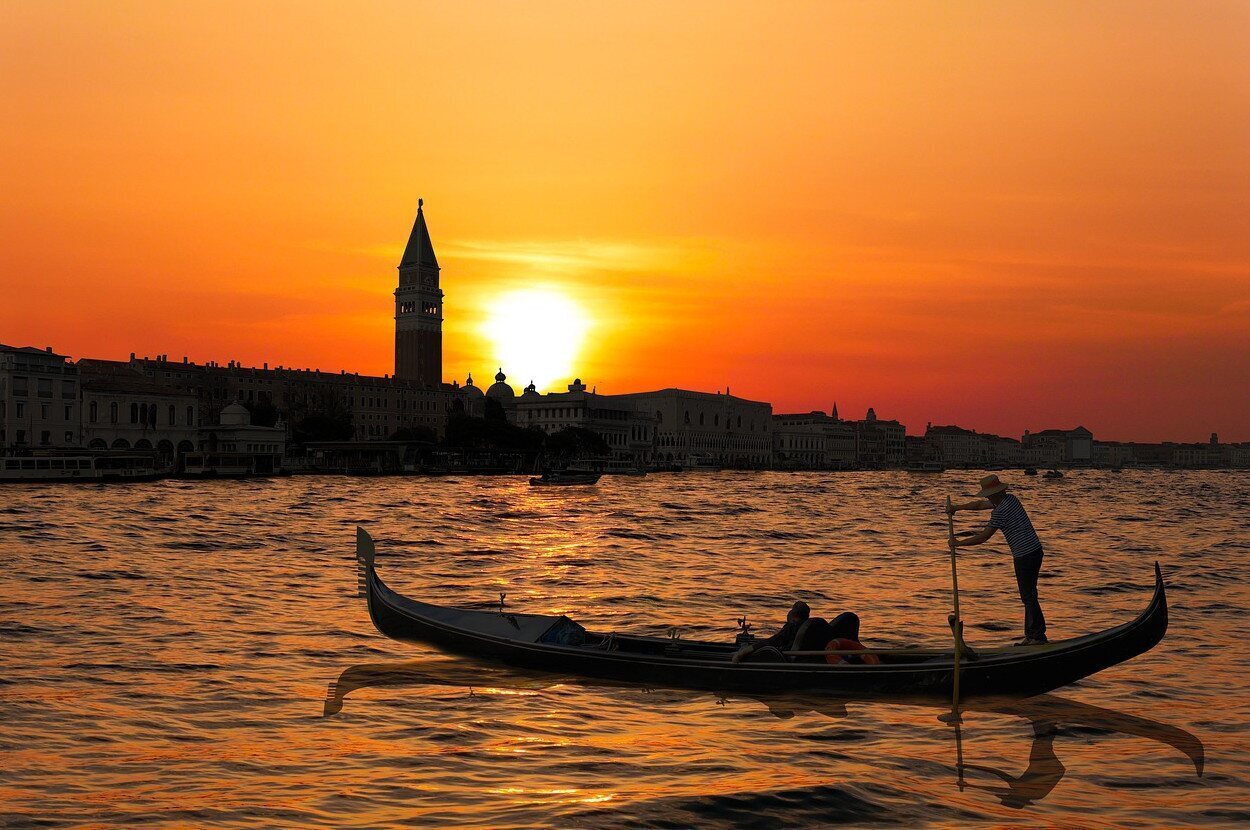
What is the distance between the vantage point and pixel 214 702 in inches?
460

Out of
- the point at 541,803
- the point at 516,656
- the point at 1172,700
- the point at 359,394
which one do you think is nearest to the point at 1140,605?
the point at 1172,700

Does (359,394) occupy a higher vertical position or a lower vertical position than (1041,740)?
higher

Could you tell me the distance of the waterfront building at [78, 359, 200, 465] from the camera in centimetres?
9919

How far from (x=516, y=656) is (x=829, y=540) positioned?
28564 millimetres

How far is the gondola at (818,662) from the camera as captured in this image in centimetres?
1147

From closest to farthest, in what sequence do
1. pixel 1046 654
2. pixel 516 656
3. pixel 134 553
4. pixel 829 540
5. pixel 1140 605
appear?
pixel 1046 654, pixel 516 656, pixel 1140 605, pixel 134 553, pixel 829 540

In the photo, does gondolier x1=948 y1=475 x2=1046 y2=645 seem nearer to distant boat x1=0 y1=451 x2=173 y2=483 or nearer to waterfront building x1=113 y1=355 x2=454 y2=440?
distant boat x1=0 y1=451 x2=173 y2=483

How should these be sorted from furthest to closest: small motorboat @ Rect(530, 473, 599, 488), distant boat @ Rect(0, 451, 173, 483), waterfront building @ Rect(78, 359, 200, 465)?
small motorboat @ Rect(530, 473, 599, 488)
waterfront building @ Rect(78, 359, 200, 465)
distant boat @ Rect(0, 451, 173, 483)

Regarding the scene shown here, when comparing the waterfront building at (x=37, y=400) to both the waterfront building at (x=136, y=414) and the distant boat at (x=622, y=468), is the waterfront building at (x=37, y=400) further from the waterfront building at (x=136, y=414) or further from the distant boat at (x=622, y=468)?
the distant boat at (x=622, y=468)

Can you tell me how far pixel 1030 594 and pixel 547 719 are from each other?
18.5 ft

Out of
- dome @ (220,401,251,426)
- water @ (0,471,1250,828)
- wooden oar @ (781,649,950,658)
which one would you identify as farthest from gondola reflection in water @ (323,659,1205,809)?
dome @ (220,401,251,426)

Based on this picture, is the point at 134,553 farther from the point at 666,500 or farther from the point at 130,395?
the point at 130,395

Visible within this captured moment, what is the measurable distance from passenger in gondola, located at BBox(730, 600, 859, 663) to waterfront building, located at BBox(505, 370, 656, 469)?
166420 mm

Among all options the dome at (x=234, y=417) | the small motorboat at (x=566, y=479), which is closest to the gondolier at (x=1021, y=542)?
the small motorboat at (x=566, y=479)
